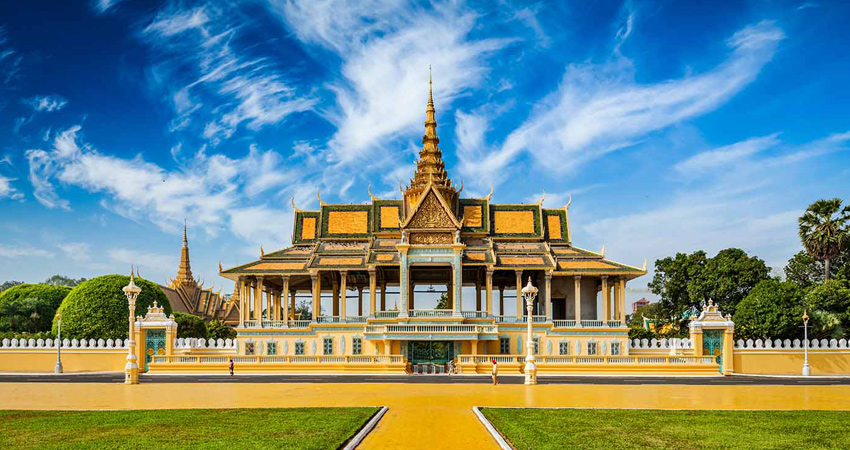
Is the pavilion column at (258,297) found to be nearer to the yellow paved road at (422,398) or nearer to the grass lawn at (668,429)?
the yellow paved road at (422,398)

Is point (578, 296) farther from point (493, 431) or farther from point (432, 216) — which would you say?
point (493, 431)

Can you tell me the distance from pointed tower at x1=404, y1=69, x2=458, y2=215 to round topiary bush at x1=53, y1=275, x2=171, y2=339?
23179 millimetres

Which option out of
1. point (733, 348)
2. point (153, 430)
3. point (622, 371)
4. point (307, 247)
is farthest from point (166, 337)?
point (733, 348)

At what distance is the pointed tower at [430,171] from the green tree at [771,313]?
2127cm

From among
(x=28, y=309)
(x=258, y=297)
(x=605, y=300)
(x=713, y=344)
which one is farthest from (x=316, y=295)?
(x=28, y=309)

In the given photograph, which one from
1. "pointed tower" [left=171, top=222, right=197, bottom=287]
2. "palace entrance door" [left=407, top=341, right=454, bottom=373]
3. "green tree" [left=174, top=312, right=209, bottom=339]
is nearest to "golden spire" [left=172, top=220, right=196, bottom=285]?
"pointed tower" [left=171, top=222, right=197, bottom=287]

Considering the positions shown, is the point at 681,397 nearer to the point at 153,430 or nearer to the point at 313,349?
the point at 153,430

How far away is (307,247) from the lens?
179 ft

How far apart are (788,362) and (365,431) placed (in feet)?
110

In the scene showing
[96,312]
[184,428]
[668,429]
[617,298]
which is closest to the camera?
[184,428]

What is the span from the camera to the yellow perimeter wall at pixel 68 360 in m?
42.2

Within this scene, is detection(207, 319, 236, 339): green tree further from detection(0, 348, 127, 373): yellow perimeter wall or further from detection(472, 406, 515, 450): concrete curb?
detection(472, 406, 515, 450): concrete curb

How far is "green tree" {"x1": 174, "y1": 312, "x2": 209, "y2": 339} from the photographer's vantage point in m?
62.8

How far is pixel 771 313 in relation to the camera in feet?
147
